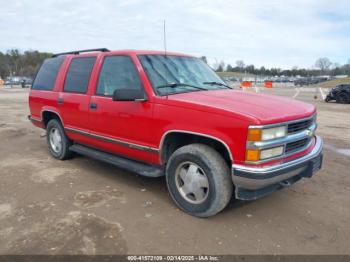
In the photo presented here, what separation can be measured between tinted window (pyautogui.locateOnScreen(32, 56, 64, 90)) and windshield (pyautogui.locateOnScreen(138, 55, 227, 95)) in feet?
7.76

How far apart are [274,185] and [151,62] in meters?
2.27

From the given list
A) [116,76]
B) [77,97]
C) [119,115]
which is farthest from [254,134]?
[77,97]

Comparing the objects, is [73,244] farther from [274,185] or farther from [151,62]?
[151,62]

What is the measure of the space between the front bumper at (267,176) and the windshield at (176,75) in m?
1.44

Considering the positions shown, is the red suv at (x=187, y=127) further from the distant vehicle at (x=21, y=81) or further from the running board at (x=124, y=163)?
the distant vehicle at (x=21, y=81)

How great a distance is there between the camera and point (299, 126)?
12.3 feet

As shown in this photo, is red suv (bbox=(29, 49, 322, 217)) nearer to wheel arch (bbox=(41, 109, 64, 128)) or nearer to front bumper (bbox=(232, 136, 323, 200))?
front bumper (bbox=(232, 136, 323, 200))

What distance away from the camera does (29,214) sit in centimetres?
395

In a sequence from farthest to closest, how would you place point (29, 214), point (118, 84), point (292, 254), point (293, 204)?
point (118, 84) → point (293, 204) → point (29, 214) → point (292, 254)

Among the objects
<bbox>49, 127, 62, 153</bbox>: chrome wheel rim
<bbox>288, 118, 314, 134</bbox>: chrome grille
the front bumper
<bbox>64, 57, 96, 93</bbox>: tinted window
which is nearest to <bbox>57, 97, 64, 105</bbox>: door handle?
<bbox>64, 57, 96, 93</bbox>: tinted window

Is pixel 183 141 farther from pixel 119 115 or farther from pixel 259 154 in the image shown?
pixel 259 154

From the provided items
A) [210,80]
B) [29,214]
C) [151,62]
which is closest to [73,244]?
[29,214]

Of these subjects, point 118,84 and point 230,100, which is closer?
point 230,100

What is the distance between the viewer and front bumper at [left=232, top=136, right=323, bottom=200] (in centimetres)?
332
